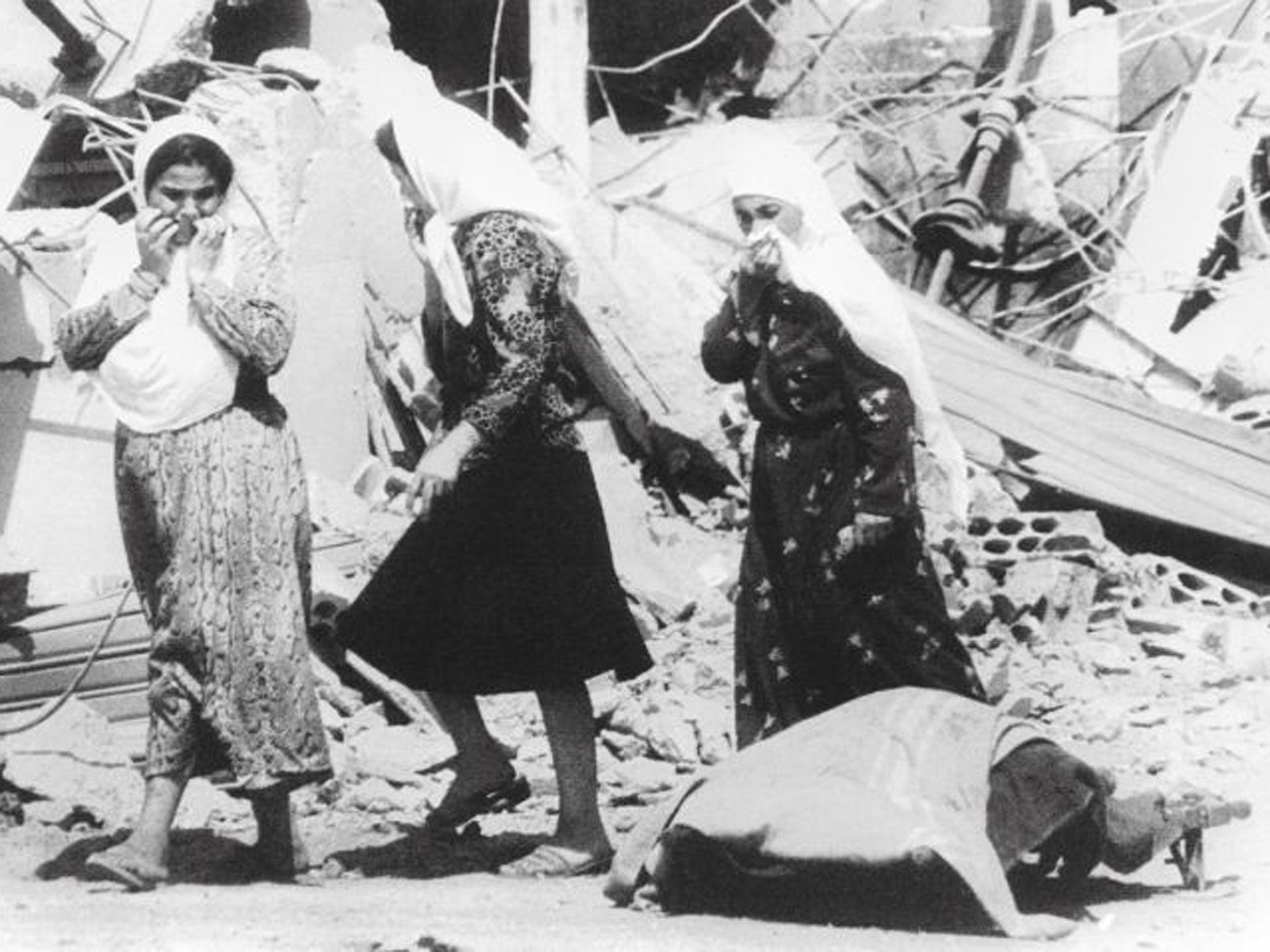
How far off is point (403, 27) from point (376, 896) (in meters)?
6.76

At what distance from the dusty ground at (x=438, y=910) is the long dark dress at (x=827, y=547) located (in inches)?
27.0

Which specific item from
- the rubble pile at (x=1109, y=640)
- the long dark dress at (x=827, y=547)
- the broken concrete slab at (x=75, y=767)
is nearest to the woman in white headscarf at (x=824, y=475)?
the long dark dress at (x=827, y=547)

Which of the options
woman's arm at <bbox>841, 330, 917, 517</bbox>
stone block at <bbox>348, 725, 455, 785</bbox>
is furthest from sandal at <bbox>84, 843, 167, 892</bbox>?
woman's arm at <bbox>841, 330, 917, 517</bbox>

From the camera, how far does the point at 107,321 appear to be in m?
4.38

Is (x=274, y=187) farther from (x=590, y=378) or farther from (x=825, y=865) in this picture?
(x=825, y=865)

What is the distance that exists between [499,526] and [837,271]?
102 cm

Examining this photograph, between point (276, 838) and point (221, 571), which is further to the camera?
point (276, 838)

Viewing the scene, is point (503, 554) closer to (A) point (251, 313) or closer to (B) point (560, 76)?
(A) point (251, 313)

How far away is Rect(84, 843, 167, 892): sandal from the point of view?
13.8 feet

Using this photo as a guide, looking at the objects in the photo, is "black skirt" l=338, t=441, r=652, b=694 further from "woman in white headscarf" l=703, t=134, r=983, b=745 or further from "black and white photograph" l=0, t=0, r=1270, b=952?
"woman in white headscarf" l=703, t=134, r=983, b=745

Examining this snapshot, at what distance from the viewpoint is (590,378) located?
24.7 ft

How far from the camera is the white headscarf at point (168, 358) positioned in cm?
437

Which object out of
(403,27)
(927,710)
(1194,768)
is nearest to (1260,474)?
(1194,768)

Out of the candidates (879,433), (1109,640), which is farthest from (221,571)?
(1109,640)
